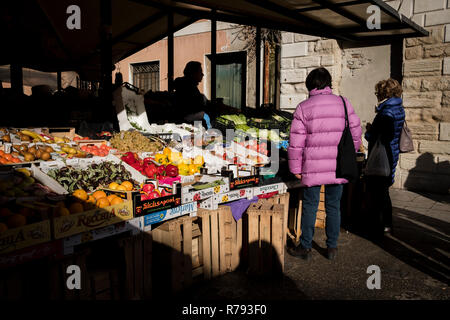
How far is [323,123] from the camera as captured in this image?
3.81 meters

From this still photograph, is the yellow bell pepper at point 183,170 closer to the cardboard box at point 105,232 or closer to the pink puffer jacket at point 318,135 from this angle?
the pink puffer jacket at point 318,135

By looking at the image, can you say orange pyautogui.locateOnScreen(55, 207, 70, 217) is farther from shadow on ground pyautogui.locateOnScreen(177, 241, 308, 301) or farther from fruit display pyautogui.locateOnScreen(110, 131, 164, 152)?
fruit display pyautogui.locateOnScreen(110, 131, 164, 152)

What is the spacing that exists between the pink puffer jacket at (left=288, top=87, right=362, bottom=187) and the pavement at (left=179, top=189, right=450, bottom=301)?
0.94m

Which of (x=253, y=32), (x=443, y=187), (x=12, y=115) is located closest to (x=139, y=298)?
(x=12, y=115)

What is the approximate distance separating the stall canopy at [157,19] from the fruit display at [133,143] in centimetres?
181

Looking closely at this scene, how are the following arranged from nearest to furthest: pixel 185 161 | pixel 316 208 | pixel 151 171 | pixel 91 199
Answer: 1. pixel 91 199
2. pixel 316 208
3. pixel 151 171
4. pixel 185 161

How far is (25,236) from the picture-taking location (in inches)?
95.1

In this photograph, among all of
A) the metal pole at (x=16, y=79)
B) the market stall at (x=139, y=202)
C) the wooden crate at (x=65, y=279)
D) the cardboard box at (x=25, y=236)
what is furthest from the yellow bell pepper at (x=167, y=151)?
the metal pole at (x=16, y=79)

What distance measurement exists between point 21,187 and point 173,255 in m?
1.38

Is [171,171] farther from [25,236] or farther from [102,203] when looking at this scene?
[25,236]

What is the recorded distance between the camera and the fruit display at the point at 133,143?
4992 mm

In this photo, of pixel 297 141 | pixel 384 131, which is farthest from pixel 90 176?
pixel 384 131

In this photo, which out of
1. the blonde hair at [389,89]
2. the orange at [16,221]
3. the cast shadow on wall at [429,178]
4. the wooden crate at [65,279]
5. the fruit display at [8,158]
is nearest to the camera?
the orange at [16,221]
